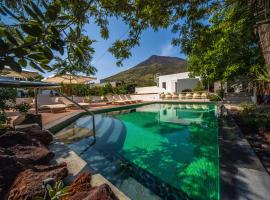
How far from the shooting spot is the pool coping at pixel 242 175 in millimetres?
2385

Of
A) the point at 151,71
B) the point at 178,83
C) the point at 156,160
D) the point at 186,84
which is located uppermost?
the point at 151,71

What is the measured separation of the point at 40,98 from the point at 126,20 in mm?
12212

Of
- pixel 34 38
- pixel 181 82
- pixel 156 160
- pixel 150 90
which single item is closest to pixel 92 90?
pixel 150 90

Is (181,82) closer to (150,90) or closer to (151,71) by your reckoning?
(150,90)

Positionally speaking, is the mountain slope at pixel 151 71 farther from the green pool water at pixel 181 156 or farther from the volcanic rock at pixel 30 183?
the volcanic rock at pixel 30 183

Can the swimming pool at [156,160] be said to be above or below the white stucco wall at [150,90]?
below

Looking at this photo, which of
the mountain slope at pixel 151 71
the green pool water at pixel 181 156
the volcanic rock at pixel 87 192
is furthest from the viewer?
the mountain slope at pixel 151 71

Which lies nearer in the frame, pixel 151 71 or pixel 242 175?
pixel 242 175

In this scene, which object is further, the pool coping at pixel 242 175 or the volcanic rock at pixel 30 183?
the pool coping at pixel 242 175

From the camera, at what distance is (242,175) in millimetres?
2848

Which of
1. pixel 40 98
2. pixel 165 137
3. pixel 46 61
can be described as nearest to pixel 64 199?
pixel 46 61

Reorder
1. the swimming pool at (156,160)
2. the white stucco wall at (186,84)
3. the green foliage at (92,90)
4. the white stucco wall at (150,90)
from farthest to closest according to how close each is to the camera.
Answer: the white stucco wall at (150,90) < the white stucco wall at (186,84) < the green foliage at (92,90) < the swimming pool at (156,160)

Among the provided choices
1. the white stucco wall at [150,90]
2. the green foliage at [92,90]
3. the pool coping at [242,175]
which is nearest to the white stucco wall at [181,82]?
the white stucco wall at [150,90]

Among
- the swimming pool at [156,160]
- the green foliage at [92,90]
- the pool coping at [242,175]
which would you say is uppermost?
the green foliage at [92,90]
